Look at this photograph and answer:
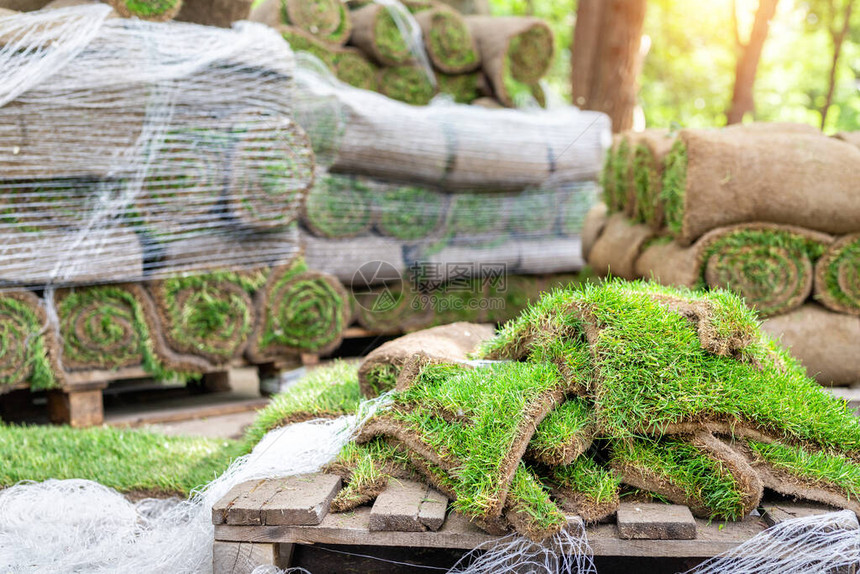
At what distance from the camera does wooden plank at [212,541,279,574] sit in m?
2.05

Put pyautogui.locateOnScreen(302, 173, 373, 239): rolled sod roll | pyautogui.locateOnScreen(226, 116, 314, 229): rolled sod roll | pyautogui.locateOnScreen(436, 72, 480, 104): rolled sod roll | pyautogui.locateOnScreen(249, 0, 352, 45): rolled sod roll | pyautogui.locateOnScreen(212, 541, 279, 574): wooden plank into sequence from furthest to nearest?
pyautogui.locateOnScreen(436, 72, 480, 104): rolled sod roll → pyautogui.locateOnScreen(249, 0, 352, 45): rolled sod roll → pyautogui.locateOnScreen(302, 173, 373, 239): rolled sod roll → pyautogui.locateOnScreen(226, 116, 314, 229): rolled sod roll → pyautogui.locateOnScreen(212, 541, 279, 574): wooden plank

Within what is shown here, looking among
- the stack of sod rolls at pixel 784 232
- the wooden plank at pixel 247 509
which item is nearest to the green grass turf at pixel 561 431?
the wooden plank at pixel 247 509

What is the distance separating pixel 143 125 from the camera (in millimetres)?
3871

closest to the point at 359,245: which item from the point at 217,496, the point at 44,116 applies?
the point at 44,116

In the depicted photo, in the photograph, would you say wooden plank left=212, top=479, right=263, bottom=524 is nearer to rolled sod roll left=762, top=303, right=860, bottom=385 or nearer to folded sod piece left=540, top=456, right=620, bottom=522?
folded sod piece left=540, top=456, right=620, bottom=522

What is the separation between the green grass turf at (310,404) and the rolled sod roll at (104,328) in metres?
1.40

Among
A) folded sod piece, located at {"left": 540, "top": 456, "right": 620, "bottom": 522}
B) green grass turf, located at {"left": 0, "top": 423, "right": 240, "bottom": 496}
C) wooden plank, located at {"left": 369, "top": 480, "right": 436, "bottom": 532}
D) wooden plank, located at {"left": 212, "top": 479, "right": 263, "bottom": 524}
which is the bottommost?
green grass turf, located at {"left": 0, "top": 423, "right": 240, "bottom": 496}

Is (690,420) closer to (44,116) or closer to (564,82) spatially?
(44,116)

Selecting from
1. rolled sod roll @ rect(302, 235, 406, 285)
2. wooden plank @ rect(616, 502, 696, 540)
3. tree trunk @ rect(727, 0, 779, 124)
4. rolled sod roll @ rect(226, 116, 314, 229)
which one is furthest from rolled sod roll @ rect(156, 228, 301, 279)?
tree trunk @ rect(727, 0, 779, 124)

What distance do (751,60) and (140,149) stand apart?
22.8 feet

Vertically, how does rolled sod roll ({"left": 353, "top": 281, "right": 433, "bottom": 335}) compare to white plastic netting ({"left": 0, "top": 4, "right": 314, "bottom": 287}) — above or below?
below

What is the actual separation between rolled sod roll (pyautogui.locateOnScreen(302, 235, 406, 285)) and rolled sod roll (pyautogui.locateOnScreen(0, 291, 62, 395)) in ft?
4.95

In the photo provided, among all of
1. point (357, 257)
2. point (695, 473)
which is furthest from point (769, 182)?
point (357, 257)

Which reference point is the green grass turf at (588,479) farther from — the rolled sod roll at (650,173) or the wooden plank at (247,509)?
the rolled sod roll at (650,173)
